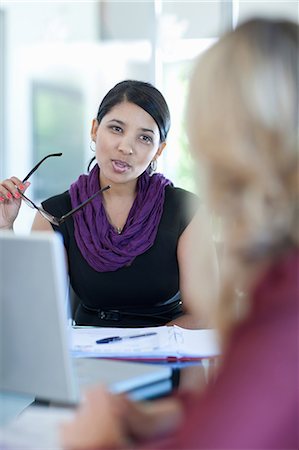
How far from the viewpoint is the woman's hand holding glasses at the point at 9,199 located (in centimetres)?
216

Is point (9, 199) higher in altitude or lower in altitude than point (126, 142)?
lower

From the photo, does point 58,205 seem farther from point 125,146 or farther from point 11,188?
point 125,146

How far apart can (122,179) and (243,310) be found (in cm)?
130

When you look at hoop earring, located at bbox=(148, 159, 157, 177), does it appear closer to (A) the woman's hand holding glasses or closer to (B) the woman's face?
(B) the woman's face

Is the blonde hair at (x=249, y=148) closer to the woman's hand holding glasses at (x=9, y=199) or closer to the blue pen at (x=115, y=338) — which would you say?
the blue pen at (x=115, y=338)

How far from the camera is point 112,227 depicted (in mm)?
2164

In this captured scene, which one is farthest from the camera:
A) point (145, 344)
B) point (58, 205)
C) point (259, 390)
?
point (58, 205)

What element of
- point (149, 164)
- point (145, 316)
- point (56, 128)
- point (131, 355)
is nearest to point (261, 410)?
point (131, 355)

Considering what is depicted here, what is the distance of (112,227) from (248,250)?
132 centimetres

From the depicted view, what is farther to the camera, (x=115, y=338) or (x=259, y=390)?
(x=115, y=338)

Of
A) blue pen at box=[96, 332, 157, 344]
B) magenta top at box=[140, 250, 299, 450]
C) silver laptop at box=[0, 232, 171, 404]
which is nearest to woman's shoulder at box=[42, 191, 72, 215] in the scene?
blue pen at box=[96, 332, 157, 344]

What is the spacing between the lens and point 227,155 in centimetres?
86

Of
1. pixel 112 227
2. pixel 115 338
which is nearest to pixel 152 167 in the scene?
pixel 112 227

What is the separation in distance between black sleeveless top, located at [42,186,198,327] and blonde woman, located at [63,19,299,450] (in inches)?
44.4
